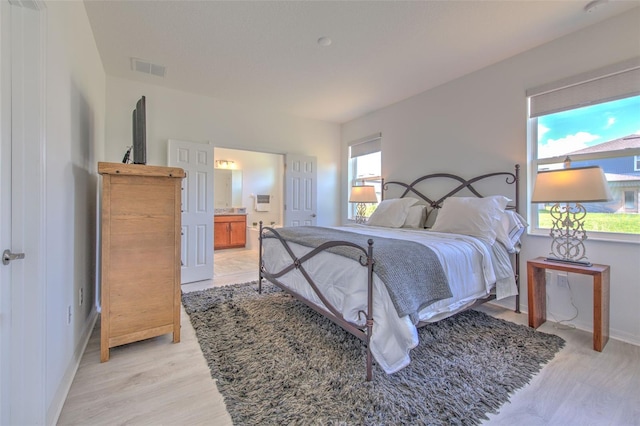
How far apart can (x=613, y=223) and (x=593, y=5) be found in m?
1.79

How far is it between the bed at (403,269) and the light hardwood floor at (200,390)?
0.62 metres

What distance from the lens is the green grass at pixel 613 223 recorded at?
89.2 inches

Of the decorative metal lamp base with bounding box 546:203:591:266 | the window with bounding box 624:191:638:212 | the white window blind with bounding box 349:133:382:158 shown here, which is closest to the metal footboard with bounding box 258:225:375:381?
the decorative metal lamp base with bounding box 546:203:591:266

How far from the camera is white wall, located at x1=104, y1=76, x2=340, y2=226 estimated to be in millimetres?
3543

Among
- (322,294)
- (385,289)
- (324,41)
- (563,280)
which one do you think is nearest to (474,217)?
(563,280)

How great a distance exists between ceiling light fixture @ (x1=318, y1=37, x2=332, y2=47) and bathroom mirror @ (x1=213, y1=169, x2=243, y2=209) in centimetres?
513

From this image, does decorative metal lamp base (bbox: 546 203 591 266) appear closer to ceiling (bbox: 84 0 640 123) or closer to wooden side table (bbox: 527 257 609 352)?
wooden side table (bbox: 527 257 609 352)

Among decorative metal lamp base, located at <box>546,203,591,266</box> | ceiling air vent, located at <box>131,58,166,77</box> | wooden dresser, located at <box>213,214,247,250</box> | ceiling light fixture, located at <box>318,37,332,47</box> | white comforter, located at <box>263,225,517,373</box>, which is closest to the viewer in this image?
white comforter, located at <box>263,225,517,373</box>

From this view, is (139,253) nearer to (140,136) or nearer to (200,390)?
(140,136)

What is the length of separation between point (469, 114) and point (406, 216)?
145 centimetres

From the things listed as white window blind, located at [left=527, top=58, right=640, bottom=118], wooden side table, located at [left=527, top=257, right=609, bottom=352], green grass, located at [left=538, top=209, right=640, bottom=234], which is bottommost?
wooden side table, located at [left=527, top=257, right=609, bottom=352]

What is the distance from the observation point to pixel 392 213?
3697mm

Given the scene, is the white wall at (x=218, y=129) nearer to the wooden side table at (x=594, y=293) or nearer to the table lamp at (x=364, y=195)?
the table lamp at (x=364, y=195)

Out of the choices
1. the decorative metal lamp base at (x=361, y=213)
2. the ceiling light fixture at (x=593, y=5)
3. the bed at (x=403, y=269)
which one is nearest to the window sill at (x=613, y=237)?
the bed at (x=403, y=269)
